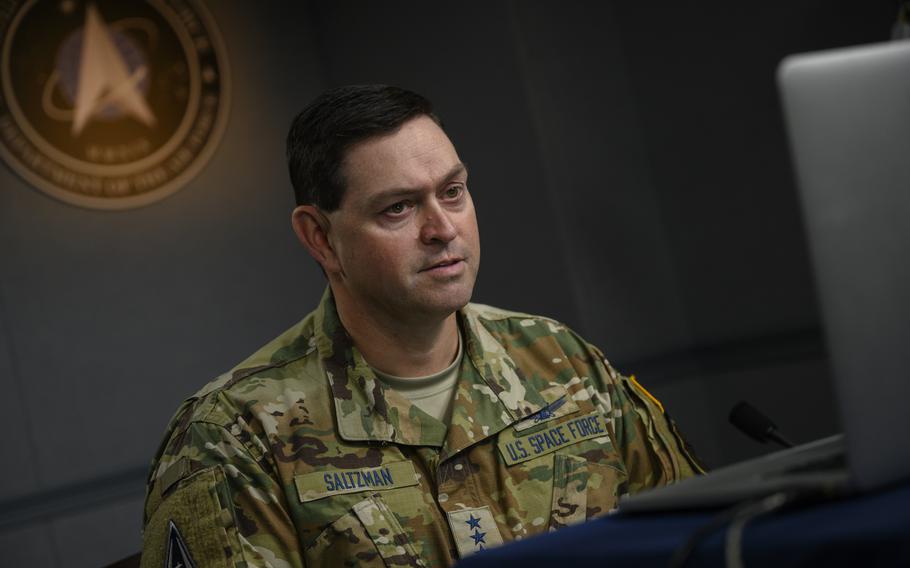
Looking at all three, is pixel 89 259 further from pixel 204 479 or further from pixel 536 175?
pixel 204 479

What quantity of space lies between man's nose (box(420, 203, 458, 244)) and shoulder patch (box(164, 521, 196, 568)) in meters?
0.56

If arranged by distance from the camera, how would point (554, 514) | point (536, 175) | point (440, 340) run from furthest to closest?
point (536, 175)
point (440, 340)
point (554, 514)

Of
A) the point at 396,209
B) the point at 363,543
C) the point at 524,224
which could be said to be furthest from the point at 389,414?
the point at 524,224

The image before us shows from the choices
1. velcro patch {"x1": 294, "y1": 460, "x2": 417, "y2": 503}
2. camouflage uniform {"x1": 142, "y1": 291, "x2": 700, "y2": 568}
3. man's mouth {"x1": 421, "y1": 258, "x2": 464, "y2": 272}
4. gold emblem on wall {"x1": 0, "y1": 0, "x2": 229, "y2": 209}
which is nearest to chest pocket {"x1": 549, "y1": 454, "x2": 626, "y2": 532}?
camouflage uniform {"x1": 142, "y1": 291, "x2": 700, "y2": 568}

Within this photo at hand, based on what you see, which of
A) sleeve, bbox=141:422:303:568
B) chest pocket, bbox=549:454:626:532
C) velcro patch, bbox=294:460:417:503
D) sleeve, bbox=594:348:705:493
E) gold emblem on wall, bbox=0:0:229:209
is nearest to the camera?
sleeve, bbox=141:422:303:568

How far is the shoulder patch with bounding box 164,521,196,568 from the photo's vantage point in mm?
1434

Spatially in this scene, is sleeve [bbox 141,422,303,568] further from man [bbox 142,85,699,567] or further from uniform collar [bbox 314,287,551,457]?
uniform collar [bbox 314,287,551,457]

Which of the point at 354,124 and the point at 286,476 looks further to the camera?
the point at 354,124

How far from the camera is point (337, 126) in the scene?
1713mm

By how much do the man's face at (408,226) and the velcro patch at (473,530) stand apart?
316mm

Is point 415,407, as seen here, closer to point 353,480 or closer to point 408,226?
point 353,480

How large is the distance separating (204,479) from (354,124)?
0.61 m

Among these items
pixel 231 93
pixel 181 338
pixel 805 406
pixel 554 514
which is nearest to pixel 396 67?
pixel 231 93

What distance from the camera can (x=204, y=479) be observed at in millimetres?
1478
